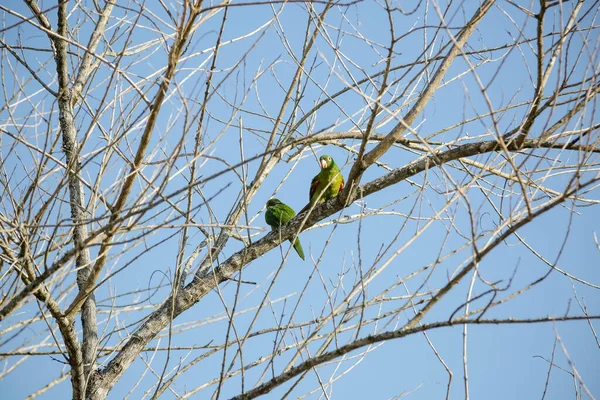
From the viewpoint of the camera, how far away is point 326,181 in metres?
5.30

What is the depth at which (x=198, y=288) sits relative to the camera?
132 inches

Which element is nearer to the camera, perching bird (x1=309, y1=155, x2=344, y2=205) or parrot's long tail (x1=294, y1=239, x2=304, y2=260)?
parrot's long tail (x1=294, y1=239, x2=304, y2=260)

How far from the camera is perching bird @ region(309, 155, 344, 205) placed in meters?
5.11

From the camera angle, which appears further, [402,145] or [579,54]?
[402,145]

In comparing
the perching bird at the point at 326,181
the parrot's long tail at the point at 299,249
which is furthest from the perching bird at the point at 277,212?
the parrot's long tail at the point at 299,249

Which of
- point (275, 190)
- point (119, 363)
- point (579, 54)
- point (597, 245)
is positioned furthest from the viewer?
point (275, 190)

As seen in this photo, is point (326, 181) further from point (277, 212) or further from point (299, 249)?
point (299, 249)

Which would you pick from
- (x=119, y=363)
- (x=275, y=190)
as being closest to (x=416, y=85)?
(x=275, y=190)

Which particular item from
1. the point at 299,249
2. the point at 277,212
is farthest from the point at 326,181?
the point at 299,249

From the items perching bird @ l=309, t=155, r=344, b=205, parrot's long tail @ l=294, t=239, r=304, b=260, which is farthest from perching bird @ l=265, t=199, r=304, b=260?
parrot's long tail @ l=294, t=239, r=304, b=260

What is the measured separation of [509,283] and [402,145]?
5.78 feet

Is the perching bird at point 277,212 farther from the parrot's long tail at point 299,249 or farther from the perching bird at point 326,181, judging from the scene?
the parrot's long tail at point 299,249

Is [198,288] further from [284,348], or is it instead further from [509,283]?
[509,283]

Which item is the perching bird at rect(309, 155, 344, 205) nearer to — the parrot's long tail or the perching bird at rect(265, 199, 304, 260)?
the perching bird at rect(265, 199, 304, 260)
